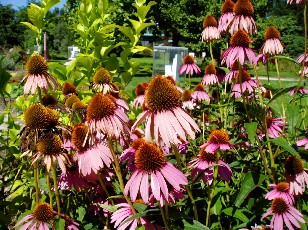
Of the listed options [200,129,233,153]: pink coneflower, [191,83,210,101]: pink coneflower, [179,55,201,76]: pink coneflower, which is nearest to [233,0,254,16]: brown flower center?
[200,129,233,153]: pink coneflower

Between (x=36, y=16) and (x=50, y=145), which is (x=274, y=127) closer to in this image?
(x=50, y=145)

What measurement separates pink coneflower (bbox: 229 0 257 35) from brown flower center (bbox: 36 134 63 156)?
708mm

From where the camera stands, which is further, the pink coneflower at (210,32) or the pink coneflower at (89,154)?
the pink coneflower at (210,32)

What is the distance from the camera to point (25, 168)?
58.5 inches

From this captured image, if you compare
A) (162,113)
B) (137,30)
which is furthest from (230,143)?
(137,30)

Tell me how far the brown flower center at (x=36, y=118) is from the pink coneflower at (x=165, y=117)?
0.28 metres

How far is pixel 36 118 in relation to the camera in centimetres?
90

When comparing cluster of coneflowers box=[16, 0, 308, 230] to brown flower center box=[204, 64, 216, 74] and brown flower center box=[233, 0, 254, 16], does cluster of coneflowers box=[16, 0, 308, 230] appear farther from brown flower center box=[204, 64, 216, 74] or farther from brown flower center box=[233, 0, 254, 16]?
brown flower center box=[204, 64, 216, 74]

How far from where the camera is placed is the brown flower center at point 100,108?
0.85 meters

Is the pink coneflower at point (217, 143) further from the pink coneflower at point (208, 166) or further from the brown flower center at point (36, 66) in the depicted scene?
the brown flower center at point (36, 66)

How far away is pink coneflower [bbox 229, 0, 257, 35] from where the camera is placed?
4.14 ft

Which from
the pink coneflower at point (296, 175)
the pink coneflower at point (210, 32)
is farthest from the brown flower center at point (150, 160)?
the pink coneflower at point (210, 32)

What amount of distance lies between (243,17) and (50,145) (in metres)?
0.76

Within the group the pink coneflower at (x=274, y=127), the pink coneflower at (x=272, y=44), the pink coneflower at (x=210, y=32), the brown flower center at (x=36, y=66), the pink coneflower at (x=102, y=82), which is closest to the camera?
the brown flower center at (x=36, y=66)
